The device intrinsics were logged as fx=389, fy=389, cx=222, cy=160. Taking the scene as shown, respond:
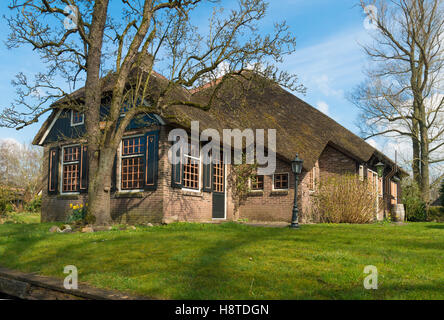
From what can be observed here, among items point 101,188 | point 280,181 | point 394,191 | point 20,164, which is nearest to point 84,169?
point 101,188

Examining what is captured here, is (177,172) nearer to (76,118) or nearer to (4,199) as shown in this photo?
(76,118)

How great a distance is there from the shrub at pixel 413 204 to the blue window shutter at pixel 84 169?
1928 centimetres

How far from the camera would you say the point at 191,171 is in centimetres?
1527

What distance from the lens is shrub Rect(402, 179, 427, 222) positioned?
2369cm

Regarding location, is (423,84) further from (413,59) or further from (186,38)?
(186,38)

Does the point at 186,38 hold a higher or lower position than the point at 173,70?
higher

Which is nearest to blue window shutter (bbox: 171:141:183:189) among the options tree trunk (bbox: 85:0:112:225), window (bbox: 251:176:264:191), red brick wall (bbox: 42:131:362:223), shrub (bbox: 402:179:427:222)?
red brick wall (bbox: 42:131:362:223)

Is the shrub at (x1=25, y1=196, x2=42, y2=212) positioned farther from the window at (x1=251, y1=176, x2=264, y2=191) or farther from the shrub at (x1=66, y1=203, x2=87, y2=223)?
the window at (x1=251, y1=176, x2=264, y2=191)

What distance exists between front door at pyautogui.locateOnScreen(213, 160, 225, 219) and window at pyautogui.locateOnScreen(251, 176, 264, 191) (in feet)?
4.61

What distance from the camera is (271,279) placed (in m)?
5.18

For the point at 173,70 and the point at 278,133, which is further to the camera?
the point at 278,133
